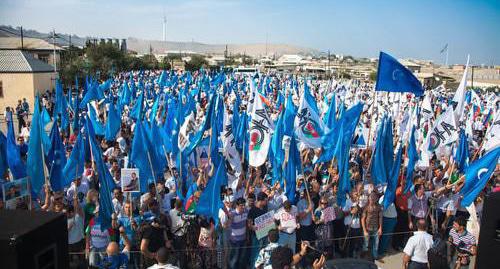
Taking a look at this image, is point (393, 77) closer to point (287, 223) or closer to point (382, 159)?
point (382, 159)

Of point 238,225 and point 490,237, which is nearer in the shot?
point 490,237

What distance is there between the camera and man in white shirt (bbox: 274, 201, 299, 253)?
701 centimetres

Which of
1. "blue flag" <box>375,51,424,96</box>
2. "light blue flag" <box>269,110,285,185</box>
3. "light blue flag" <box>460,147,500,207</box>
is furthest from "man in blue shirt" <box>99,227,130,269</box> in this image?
"blue flag" <box>375,51,424,96</box>

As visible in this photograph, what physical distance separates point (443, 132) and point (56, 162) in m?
8.68

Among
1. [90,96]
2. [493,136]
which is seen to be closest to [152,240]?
[493,136]

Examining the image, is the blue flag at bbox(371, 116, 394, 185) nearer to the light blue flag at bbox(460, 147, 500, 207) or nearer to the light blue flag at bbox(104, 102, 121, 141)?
the light blue flag at bbox(460, 147, 500, 207)

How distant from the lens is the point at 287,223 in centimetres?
700

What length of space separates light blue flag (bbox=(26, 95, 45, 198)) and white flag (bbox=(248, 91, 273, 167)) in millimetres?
3807

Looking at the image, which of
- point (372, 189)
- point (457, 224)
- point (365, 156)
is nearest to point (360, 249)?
point (372, 189)

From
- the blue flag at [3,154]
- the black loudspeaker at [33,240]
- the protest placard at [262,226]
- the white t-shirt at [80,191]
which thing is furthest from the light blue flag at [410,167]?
the blue flag at [3,154]

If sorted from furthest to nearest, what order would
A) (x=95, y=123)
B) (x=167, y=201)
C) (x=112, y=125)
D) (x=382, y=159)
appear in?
(x=95, y=123) → (x=112, y=125) → (x=382, y=159) → (x=167, y=201)

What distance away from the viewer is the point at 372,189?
8250 millimetres

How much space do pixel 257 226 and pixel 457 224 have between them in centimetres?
286

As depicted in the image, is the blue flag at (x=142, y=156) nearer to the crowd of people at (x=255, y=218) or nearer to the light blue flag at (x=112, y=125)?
the crowd of people at (x=255, y=218)
